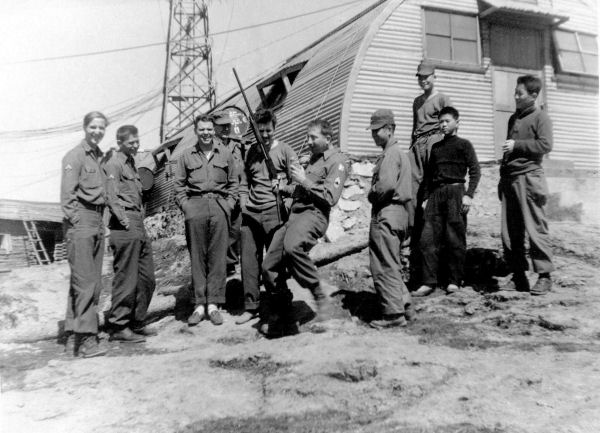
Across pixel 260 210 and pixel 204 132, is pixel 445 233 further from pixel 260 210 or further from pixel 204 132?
pixel 204 132

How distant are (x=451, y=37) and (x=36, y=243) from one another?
1780 cm

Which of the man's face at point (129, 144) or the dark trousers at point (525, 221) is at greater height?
the man's face at point (129, 144)

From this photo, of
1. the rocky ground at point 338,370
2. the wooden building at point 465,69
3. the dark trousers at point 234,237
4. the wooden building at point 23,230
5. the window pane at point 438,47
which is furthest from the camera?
the wooden building at point 23,230

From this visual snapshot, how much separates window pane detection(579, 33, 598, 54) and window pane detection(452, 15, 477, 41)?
3053 millimetres

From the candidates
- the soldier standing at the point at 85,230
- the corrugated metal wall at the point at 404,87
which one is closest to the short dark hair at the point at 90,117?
the soldier standing at the point at 85,230

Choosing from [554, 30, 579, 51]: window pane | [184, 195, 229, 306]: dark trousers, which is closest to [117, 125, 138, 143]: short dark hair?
[184, 195, 229, 306]: dark trousers

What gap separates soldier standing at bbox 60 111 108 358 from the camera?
443cm

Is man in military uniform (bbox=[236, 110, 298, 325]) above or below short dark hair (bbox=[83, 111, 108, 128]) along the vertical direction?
below

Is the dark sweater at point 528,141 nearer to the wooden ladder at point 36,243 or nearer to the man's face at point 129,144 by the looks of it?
the man's face at point 129,144

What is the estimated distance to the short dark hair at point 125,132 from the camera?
5.17m

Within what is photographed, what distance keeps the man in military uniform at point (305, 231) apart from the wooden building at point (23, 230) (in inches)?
675

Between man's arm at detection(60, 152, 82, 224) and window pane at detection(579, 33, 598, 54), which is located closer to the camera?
man's arm at detection(60, 152, 82, 224)

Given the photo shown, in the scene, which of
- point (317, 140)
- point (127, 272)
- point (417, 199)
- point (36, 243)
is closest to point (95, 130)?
point (127, 272)

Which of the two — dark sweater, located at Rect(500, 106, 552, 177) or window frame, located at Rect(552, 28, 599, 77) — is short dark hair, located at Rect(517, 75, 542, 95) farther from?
window frame, located at Rect(552, 28, 599, 77)
